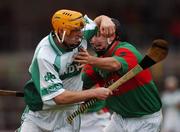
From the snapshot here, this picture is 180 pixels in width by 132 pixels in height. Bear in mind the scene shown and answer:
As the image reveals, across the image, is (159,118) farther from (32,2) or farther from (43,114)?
(32,2)

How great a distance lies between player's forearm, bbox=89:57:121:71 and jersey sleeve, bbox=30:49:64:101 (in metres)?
0.49

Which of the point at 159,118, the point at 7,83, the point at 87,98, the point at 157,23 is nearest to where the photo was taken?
the point at 87,98

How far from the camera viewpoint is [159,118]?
10.6 metres

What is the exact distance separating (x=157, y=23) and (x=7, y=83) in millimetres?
4481

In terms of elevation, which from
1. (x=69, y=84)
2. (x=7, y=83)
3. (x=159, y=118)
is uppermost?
(x=69, y=84)

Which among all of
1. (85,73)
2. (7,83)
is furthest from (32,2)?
(85,73)

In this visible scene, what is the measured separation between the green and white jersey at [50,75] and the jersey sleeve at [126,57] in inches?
18.4

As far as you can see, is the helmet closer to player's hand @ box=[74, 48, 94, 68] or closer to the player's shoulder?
the player's shoulder

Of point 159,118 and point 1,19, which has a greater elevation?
point 159,118

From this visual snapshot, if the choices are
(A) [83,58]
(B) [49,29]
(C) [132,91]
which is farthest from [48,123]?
(B) [49,29]

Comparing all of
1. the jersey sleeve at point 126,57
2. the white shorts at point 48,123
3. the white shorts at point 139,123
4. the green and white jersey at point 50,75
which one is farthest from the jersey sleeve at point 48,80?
the white shorts at point 139,123

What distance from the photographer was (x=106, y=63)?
9.80m

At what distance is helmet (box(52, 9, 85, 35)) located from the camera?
934 centimetres

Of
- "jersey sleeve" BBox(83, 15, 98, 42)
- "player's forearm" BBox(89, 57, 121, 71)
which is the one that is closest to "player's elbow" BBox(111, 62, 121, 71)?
"player's forearm" BBox(89, 57, 121, 71)
